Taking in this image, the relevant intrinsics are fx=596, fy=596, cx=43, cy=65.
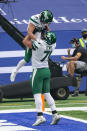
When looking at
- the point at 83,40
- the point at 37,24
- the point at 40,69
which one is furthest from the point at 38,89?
the point at 83,40

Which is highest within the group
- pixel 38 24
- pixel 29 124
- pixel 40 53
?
pixel 38 24

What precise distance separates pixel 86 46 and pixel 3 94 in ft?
11.6

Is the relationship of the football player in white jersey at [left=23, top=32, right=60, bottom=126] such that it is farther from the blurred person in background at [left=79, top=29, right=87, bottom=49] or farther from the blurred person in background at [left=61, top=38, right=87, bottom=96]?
the blurred person in background at [left=79, top=29, right=87, bottom=49]

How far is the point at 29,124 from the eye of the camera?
408 inches

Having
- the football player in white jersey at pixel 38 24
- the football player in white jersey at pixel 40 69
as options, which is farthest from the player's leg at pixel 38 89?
the football player in white jersey at pixel 38 24

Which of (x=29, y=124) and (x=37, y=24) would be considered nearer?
(x=29, y=124)

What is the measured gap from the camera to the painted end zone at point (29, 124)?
31.6ft

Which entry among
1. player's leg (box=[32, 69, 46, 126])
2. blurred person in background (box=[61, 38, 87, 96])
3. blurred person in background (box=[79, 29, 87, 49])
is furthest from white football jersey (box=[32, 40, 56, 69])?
blurred person in background (box=[79, 29, 87, 49])

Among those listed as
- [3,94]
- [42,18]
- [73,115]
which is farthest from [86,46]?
[42,18]

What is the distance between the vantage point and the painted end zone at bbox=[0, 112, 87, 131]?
9.64 meters

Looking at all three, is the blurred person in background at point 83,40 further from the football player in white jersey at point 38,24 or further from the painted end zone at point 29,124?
the football player in white jersey at point 38,24

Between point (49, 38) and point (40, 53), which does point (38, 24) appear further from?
point (40, 53)

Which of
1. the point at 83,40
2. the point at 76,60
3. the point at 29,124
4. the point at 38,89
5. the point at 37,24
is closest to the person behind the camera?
the point at 29,124

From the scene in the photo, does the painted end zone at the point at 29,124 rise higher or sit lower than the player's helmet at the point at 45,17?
lower
